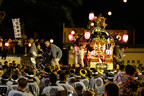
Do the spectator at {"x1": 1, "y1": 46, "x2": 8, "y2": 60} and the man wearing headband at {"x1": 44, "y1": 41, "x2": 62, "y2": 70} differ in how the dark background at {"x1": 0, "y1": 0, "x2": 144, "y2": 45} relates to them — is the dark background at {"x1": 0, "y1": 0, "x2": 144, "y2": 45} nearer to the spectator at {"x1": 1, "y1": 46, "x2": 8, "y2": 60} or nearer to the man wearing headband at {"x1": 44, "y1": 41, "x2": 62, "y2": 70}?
the spectator at {"x1": 1, "y1": 46, "x2": 8, "y2": 60}

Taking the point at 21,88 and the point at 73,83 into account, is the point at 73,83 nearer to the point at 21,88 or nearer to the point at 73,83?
the point at 73,83

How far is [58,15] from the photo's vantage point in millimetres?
27969

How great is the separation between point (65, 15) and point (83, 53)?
8.19 m

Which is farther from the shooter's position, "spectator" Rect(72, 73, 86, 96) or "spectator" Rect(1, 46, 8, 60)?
"spectator" Rect(1, 46, 8, 60)

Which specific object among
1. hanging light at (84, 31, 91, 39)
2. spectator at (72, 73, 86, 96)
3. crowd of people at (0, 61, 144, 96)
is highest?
hanging light at (84, 31, 91, 39)

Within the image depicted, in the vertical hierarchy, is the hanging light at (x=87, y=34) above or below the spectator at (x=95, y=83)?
above

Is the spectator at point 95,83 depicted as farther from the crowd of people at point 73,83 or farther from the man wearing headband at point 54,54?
the man wearing headband at point 54,54

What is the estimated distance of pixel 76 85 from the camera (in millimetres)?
9602

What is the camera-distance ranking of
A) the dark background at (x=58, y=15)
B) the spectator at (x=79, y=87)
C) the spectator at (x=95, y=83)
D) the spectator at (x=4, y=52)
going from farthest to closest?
1. the dark background at (x=58, y=15)
2. the spectator at (x=4, y=52)
3. the spectator at (x=95, y=83)
4. the spectator at (x=79, y=87)

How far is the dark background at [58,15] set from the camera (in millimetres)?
27500

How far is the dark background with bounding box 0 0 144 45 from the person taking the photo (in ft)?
90.2

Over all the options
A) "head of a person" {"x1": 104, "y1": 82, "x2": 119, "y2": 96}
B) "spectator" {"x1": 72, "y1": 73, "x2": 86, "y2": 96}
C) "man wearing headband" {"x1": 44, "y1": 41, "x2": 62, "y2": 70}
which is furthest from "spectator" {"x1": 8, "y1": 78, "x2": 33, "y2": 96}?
"man wearing headband" {"x1": 44, "y1": 41, "x2": 62, "y2": 70}

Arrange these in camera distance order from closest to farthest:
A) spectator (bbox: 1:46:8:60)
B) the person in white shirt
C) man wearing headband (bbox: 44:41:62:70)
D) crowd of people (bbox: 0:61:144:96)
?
crowd of people (bbox: 0:61:144:96) < man wearing headband (bbox: 44:41:62:70) < the person in white shirt < spectator (bbox: 1:46:8:60)

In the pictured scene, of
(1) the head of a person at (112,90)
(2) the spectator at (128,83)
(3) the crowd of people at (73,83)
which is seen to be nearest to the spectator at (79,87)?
(3) the crowd of people at (73,83)
